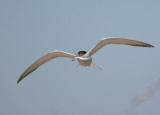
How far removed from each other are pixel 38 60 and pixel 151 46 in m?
11.3

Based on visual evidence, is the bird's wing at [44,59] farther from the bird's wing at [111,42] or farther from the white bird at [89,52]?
the bird's wing at [111,42]

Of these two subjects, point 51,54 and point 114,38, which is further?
point 51,54

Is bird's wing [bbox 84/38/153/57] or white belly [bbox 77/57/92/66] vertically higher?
bird's wing [bbox 84/38/153/57]

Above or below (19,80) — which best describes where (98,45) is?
above

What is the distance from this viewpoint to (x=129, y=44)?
35.8m

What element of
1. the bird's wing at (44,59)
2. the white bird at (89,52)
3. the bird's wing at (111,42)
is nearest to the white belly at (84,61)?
the white bird at (89,52)

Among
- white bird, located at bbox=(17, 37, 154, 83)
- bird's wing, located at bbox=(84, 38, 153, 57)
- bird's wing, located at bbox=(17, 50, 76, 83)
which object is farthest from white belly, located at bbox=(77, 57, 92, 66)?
bird's wing, located at bbox=(17, 50, 76, 83)

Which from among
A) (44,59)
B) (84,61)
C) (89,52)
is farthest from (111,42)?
(44,59)

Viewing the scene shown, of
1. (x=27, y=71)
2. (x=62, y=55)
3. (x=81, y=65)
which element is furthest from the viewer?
(x=27, y=71)

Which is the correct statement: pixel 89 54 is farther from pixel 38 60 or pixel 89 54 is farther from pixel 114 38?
pixel 38 60

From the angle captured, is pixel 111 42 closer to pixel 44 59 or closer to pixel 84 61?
pixel 84 61

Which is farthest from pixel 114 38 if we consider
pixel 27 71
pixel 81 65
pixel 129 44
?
pixel 27 71

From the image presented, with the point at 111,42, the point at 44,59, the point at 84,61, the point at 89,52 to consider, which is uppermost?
the point at 111,42

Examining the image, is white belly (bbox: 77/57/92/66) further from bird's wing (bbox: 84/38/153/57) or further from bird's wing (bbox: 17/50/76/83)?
bird's wing (bbox: 17/50/76/83)
